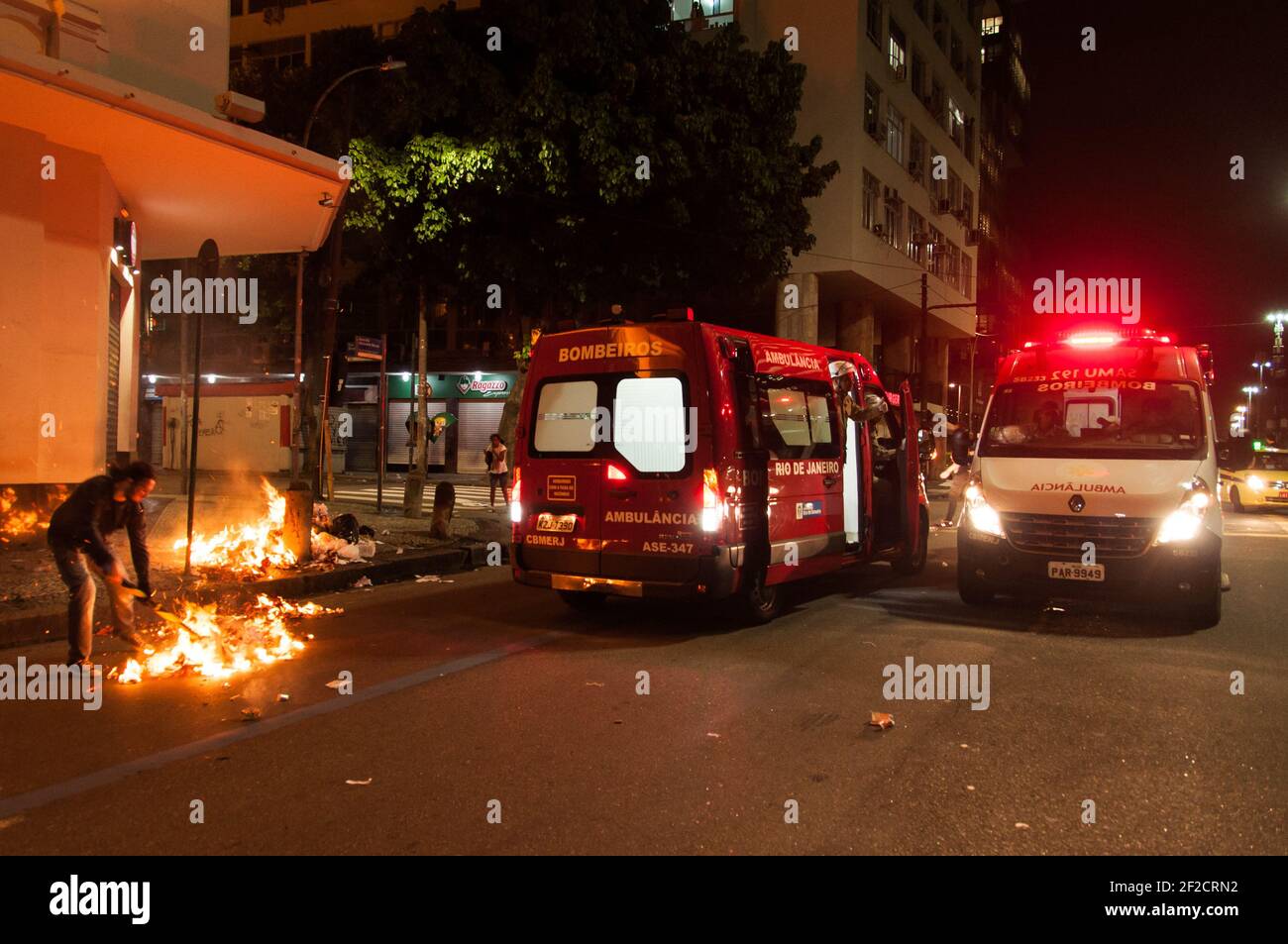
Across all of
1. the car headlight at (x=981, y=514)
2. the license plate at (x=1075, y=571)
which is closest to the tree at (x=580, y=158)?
the car headlight at (x=981, y=514)

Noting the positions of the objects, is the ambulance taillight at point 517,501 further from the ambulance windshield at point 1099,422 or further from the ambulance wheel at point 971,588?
the ambulance windshield at point 1099,422

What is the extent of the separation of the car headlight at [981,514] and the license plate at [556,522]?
3.61 meters

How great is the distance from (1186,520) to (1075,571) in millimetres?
935

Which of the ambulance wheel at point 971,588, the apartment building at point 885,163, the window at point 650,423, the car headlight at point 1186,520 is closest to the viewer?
the window at point 650,423

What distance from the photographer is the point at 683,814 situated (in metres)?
4.00

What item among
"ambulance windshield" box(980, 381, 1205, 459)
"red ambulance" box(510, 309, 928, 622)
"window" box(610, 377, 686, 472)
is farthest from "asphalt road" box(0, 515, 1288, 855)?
"ambulance windshield" box(980, 381, 1205, 459)

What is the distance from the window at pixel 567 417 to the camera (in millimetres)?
8086

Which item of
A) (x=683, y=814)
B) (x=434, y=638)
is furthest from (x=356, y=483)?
(x=683, y=814)

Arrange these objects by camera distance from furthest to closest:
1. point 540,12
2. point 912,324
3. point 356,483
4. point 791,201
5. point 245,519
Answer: point 912,324
point 356,483
point 791,201
point 540,12
point 245,519

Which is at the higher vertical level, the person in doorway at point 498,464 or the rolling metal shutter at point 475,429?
the rolling metal shutter at point 475,429
